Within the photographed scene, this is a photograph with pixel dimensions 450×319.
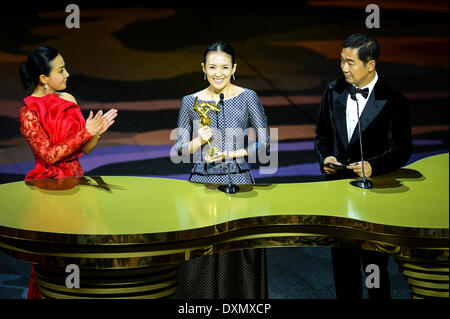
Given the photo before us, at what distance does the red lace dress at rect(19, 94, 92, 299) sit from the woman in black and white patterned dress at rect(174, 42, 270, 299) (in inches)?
22.8

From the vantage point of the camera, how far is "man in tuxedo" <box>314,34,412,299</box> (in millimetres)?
3434

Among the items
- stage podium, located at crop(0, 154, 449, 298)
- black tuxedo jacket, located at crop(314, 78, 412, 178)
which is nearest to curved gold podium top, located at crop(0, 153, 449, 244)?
stage podium, located at crop(0, 154, 449, 298)

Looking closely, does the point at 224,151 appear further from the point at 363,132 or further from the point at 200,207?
the point at 363,132

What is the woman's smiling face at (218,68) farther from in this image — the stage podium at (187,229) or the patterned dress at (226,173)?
the stage podium at (187,229)

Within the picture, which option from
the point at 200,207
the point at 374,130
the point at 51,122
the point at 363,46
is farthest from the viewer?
the point at 51,122

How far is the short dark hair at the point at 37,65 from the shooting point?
360cm

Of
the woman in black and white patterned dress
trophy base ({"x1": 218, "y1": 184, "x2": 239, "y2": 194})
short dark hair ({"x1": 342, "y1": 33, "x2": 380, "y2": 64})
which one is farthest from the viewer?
the woman in black and white patterned dress

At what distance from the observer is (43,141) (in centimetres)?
355

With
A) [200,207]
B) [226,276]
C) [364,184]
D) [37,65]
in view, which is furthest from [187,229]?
[37,65]

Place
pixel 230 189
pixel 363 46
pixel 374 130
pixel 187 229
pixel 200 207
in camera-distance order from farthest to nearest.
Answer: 1. pixel 374 130
2. pixel 363 46
3. pixel 230 189
4. pixel 200 207
5. pixel 187 229

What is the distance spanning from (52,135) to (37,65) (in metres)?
0.38

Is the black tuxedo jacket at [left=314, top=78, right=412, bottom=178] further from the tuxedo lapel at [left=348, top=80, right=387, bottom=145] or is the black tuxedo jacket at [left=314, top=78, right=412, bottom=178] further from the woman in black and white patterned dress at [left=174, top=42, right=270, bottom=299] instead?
the woman in black and white patterned dress at [left=174, top=42, right=270, bottom=299]

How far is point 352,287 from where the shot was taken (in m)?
3.47

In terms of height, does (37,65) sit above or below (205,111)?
above
